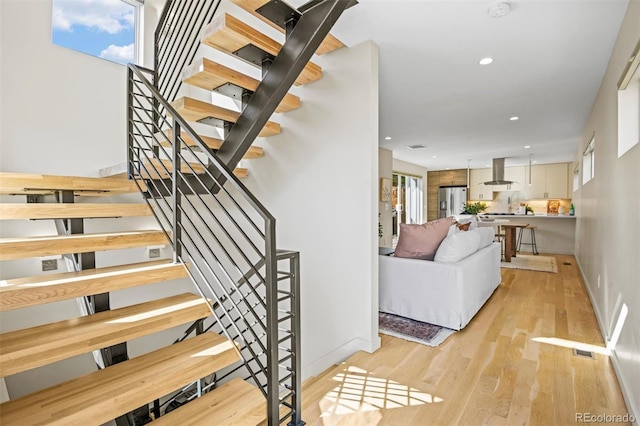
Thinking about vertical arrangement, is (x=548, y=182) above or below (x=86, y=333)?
above

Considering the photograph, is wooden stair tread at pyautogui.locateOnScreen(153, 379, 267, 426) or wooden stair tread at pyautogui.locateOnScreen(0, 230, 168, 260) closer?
wooden stair tread at pyautogui.locateOnScreen(153, 379, 267, 426)

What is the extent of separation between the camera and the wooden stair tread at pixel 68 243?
1615mm

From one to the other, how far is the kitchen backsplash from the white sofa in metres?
7.25

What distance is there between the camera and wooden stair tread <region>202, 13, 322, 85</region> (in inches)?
72.9

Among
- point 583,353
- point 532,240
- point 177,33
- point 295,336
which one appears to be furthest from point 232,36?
point 532,240

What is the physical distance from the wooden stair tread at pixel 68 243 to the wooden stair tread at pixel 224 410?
1.01 meters

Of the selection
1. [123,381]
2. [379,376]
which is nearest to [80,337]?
[123,381]

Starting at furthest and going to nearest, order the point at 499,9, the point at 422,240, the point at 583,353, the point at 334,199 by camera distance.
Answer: the point at 422,240, the point at 334,199, the point at 583,353, the point at 499,9

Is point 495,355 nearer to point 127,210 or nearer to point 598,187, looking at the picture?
point 598,187

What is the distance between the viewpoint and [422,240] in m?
3.45

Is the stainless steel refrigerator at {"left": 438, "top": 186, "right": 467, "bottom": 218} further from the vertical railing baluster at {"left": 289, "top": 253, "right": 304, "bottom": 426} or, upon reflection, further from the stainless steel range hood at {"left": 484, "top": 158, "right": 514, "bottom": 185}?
the vertical railing baluster at {"left": 289, "top": 253, "right": 304, "bottom": 426}

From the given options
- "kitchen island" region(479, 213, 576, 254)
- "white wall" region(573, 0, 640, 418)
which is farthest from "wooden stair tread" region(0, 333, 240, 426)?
"kitchen island" region(479, 213, 576, 254)
